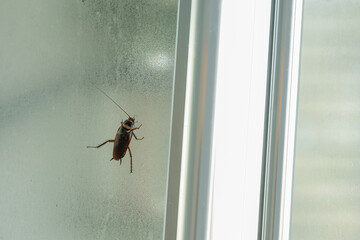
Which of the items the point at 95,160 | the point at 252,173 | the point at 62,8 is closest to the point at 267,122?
the point at 252,173

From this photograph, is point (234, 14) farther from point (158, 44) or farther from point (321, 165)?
point (321, 165)

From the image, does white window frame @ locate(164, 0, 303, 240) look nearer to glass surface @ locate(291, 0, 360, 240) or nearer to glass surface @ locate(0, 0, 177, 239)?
glass surface @ locate(0, 0, 177, 239)

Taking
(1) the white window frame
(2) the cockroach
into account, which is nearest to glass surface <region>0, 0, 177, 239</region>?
(2) the cockroach

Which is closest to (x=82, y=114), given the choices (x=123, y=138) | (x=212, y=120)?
(x=123, y=138)

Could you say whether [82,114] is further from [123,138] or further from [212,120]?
[212,120]

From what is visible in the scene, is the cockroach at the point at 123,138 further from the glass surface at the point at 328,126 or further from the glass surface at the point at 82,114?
the glass surface at the point at 328,126
